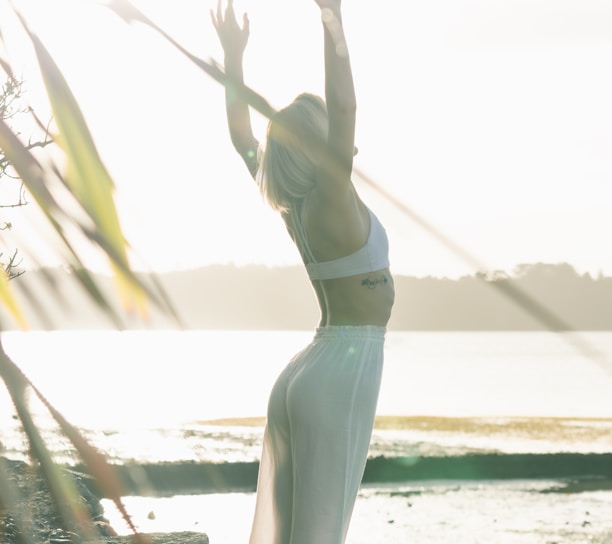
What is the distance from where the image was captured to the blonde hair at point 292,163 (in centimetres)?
201

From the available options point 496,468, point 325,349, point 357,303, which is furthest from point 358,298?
A: point 496,468

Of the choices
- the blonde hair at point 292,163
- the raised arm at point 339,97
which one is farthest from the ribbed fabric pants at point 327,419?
the raised arm at point 339,97

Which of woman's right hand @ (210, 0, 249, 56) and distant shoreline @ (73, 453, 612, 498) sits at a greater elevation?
woman's right hand @ (210, 0, 249, 56)

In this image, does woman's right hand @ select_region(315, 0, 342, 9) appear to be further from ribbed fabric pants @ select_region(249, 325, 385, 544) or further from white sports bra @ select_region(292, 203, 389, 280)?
ribbed fabric pants @ select_region(249, 325, 385, 544)

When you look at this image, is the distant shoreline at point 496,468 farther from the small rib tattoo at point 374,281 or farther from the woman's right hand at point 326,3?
the woman's right hand at point 326,3

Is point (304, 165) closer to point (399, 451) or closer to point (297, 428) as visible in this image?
point (297, 428)

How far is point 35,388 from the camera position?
41cm

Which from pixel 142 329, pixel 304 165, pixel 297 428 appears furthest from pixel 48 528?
pixel 142 329

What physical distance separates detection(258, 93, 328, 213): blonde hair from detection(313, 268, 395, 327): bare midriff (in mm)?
209

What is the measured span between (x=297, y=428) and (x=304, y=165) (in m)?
0.58

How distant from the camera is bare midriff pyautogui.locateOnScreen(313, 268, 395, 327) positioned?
7.32ft

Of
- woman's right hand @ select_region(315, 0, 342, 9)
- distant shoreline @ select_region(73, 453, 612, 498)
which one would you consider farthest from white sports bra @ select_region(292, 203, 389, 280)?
distant shoreline @ select_region(73, 453, 612, 498)

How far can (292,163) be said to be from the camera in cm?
210

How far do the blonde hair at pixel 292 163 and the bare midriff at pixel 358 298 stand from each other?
0.21 meters
